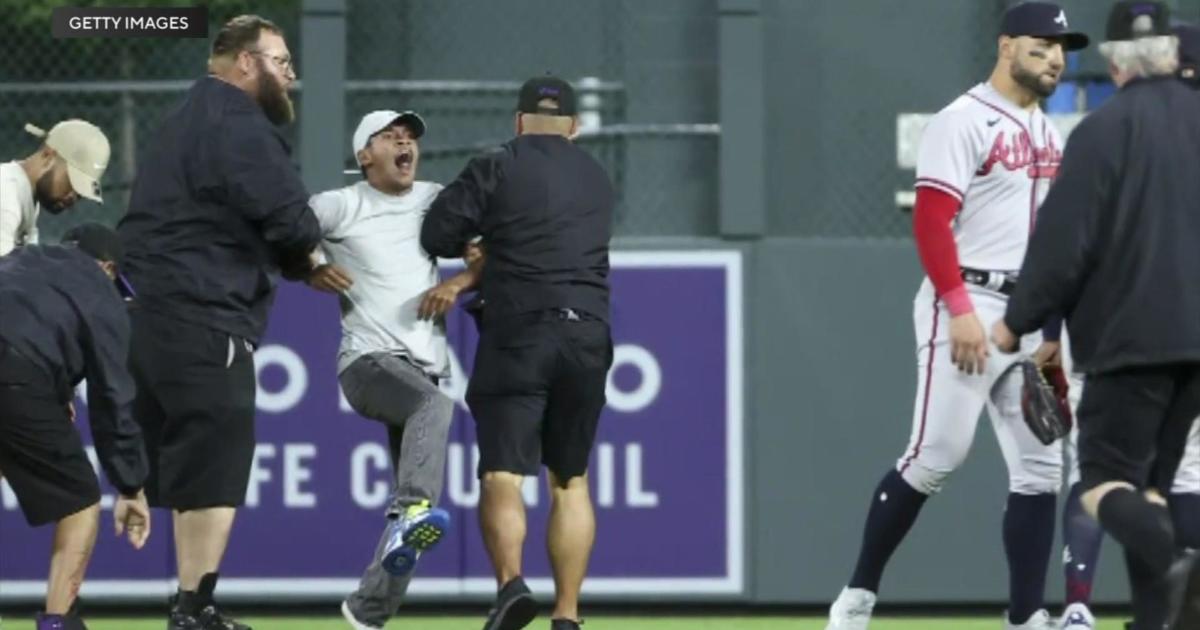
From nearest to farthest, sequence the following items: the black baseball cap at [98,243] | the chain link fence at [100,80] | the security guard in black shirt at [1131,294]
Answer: the security guard in black shirt at [1131,294] → the black baseball cap at [98,243] → the chain link fence at [100,80]

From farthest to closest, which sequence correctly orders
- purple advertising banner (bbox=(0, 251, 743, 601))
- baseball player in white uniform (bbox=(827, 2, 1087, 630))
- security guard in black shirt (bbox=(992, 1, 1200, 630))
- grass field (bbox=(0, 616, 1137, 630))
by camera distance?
purple advertising banner (bbox=(0, 251, 743, 601))
grass field (bbox=(0, 616, 1137, 630))
baseball player in white uniform (bbox=(827, 2, 1087, 630))
security guard in black shirt (bbox=(992, 1, 1200, 630))

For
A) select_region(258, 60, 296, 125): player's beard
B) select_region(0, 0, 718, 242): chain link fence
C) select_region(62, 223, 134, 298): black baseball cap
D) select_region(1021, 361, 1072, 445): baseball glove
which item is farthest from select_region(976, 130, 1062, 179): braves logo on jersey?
select_region(62, 223, 134, 298): black baseball cap

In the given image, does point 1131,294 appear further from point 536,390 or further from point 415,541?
point 415,541

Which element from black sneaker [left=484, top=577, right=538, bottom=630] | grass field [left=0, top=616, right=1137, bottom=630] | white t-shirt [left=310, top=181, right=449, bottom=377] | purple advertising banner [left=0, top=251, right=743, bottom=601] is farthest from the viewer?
purple advertising banner [left=0, top=251, right=743, bottom=601]

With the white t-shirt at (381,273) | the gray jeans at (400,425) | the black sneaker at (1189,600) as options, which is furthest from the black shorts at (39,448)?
the black sneaker at (1189,600)

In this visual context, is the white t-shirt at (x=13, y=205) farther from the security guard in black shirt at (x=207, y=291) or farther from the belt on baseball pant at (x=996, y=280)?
the belt on baseball pant at (x=996, y=280)

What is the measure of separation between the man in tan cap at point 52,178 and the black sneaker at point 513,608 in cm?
181

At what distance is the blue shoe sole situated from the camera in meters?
8.91

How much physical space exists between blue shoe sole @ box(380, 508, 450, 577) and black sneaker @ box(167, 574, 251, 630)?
56 centimetres

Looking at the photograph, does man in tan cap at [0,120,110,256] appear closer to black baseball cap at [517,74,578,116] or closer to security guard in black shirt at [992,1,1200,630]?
black baseball cap at [517,74,578,116]

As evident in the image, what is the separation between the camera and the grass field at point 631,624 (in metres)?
10.8

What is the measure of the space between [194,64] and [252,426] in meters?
2.55

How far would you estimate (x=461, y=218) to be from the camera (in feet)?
30.2

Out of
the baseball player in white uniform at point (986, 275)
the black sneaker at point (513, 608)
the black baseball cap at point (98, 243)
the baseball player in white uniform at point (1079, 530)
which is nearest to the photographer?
the baseball player in white uniform at point (1079, 530)
